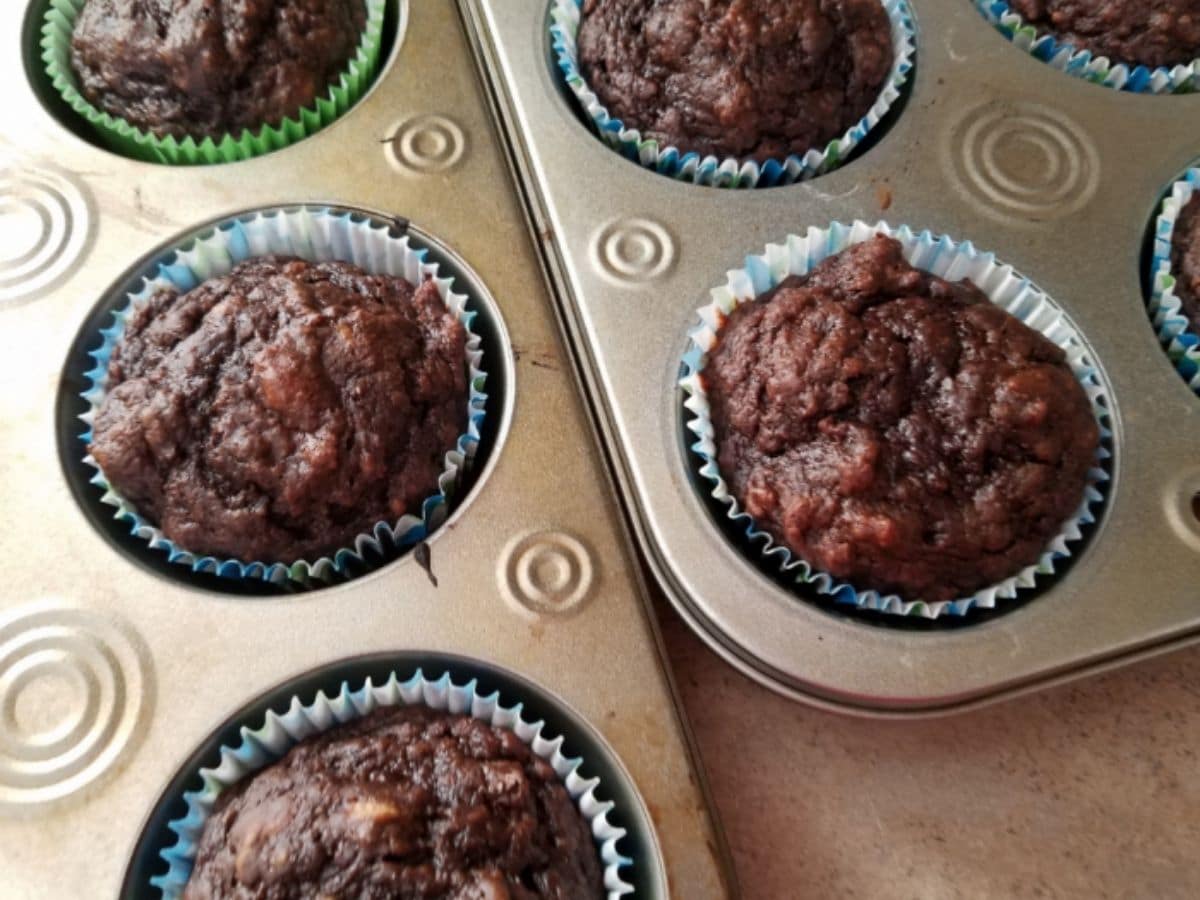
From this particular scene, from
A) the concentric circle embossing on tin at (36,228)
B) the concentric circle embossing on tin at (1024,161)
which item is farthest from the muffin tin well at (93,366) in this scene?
the concentric circle embossing on tin at (1024,161)

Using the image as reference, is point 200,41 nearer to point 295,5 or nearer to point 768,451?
point 295,5

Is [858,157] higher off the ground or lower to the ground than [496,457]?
higher

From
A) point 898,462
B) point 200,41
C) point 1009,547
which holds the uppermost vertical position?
point 200,41

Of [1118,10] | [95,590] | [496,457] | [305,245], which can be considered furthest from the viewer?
[1118,10]

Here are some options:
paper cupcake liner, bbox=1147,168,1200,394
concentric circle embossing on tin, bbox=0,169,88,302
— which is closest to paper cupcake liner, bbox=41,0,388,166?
concentric circle embossing on tin, bbox=0,169,88,302

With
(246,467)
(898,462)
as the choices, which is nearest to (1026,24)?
(898,462)

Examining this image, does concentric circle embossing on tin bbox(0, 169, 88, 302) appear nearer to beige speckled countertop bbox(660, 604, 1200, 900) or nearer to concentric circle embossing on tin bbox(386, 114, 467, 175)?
concentric circle embossing on tin bbox(386, 114, 467, 175)

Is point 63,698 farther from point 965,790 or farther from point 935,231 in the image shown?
point 935,231

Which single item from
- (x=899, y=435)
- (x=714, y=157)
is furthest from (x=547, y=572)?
(x=714, y=157)
